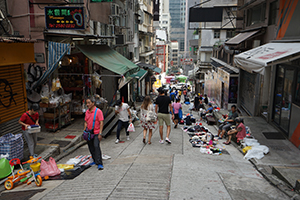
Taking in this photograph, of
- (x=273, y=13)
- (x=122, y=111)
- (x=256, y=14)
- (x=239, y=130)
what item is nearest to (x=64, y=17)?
(x=122, y=111)

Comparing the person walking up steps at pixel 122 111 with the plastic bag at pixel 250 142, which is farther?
the person walking up steps at pixel 122 111

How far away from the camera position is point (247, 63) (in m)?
8.79

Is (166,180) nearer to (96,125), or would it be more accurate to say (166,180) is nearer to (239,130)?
(96,125)

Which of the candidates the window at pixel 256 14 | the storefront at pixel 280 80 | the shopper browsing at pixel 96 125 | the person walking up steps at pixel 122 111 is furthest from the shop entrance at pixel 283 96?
the shopper browsing at pixel 96 125

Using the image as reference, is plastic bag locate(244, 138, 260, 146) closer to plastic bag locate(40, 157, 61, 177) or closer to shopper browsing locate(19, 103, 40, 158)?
plastic bag locate(40, 157, 61, 177)

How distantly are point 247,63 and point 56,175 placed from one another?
7.18 meters

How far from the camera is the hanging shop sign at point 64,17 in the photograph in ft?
28.0

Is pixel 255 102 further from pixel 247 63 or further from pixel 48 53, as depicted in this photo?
pixel 48 53

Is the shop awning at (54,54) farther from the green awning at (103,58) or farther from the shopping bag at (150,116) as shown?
the shopping bag at (150,116)

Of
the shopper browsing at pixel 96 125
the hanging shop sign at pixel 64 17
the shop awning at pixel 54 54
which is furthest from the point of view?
the shop awning at pixel 54 54

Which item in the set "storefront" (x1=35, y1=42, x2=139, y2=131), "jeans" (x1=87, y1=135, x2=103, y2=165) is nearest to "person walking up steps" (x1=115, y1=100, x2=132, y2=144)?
"storefront" (x1=35, y1=42, x2=139, y2=131)

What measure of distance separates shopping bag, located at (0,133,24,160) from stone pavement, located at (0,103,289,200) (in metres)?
1.24

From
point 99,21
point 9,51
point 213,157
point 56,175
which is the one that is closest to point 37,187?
point 56,175

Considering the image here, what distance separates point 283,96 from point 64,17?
8.95 meters
